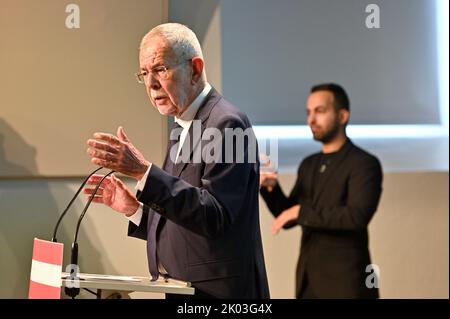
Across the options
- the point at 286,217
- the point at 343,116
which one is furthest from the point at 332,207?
the point at 343,116

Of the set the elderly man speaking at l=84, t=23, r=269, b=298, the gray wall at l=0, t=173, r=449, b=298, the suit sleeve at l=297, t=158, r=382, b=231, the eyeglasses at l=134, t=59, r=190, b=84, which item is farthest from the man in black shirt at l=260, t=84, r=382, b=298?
the eyeglasses at l=134, t=59, r=190, b=84

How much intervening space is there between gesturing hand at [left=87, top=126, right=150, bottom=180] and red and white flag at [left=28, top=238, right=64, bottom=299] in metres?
0.28

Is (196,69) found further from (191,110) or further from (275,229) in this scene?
(275,229)

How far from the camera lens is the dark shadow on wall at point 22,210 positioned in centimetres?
382

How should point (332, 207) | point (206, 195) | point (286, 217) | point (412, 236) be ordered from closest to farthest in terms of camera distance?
point (206, 195) < point (332, 207) < point (286, 217) < point (412, 236)

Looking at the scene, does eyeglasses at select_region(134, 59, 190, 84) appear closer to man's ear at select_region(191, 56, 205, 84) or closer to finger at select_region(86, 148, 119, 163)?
man's ear at select_region(191, 56, 205, 84)

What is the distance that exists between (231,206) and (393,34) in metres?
2.70

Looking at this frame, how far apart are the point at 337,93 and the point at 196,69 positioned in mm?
2022

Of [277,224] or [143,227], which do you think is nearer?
[143,227]

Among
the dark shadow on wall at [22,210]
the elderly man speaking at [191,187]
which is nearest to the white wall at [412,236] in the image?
Result: the dark shadow on wall at [22,210]

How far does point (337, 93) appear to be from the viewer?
437 cm

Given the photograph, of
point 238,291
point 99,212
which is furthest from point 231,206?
point 99,212

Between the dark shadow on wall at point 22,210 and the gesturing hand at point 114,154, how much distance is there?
1.76m
